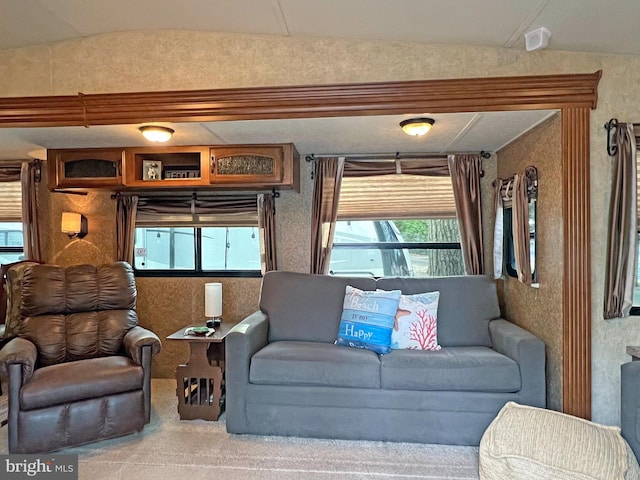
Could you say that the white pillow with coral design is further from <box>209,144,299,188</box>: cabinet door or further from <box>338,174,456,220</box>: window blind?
<box>209,144,299,188</box>: cabinet door

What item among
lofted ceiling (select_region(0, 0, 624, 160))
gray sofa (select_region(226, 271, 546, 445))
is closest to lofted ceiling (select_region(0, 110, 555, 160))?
lofted ceiling (select_region(0, 0, 624, 160))

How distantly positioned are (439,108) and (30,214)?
12.6 ft

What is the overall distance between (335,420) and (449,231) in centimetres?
205

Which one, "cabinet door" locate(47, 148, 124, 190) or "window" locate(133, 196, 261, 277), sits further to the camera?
"window" locate(133, 196, 261, 277)

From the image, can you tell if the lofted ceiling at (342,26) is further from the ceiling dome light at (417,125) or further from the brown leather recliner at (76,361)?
the brown leather recliner at (76,361)

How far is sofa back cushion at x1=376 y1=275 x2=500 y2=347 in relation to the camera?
314 cm

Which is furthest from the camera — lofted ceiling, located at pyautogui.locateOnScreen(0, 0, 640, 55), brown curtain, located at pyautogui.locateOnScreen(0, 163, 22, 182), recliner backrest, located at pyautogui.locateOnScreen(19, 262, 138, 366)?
brown curtain, located at pyautogui.locateOnScreen(0, 163, 22, 182)

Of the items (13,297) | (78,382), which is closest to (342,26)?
(78,382)

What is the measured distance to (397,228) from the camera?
154 inches

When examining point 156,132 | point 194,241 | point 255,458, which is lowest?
point 255,458

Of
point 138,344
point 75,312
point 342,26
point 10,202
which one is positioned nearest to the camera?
point 342,26

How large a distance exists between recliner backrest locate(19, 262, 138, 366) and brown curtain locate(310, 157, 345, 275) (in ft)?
5.30

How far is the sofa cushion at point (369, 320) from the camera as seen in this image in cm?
289

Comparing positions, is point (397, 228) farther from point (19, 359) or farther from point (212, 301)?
point (19, 359)
